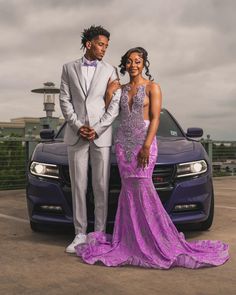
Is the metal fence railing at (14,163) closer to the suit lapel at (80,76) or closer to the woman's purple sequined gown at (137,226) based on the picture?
the suit lapel at (80,76)

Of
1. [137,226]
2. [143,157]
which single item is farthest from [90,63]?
[137,226]

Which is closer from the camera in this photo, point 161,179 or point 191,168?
point 161,179

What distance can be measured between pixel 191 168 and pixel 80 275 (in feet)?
4.96

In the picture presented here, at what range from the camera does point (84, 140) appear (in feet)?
13.7

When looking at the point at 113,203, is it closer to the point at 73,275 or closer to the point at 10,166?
the point at 73,275

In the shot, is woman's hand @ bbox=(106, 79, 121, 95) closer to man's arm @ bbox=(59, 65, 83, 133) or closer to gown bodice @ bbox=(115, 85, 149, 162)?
gown bodice @ bbox=(115, 85, 149, 162)

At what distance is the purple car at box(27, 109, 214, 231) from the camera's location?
424 cm

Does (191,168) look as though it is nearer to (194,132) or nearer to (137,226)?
(137,226)

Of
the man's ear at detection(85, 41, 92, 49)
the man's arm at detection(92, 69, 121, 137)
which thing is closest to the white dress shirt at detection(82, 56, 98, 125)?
the man's ear at detection(85, 41, 92, 49)

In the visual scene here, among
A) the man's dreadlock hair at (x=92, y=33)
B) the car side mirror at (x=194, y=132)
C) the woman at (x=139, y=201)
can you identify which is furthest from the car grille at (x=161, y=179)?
the car side mirror at (x=194, y=132)

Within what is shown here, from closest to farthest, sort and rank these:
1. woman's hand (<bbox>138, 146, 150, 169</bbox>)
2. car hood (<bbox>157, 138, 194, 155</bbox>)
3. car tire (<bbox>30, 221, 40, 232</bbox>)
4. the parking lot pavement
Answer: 1. the parking lot pavement
2. woman's hand (<bbox>138, 146, 150, 169</bbox>)
3. car hood (<bbox>157, 138, 194, 155</bbox>)
4. car tire (<bbox>30, 221, 40, 232</bbox>)

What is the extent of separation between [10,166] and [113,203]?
682cm

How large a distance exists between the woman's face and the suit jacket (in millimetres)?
228

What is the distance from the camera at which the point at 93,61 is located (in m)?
4.23
